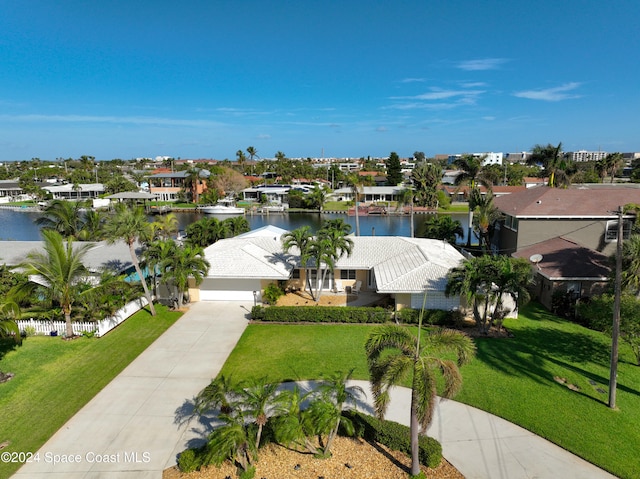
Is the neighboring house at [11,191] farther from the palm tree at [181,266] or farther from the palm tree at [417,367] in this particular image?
the palm tree at [417,367]

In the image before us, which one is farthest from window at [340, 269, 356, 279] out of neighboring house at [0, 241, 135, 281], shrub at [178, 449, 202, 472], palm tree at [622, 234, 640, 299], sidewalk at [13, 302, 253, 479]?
shrub at [178, 449, 202, 472]

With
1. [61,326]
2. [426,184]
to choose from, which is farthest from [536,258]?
[426,184]

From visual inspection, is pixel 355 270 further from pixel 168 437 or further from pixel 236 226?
pixel 236 226

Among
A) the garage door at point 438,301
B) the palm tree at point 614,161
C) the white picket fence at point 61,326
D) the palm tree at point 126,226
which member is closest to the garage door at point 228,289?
the palm tree at point 126,226

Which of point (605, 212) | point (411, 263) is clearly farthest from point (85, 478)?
point (605, 212)

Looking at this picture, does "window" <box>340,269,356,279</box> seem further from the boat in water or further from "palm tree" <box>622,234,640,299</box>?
the boat in water

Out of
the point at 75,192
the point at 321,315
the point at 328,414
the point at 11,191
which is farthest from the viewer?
the point at 11,191
